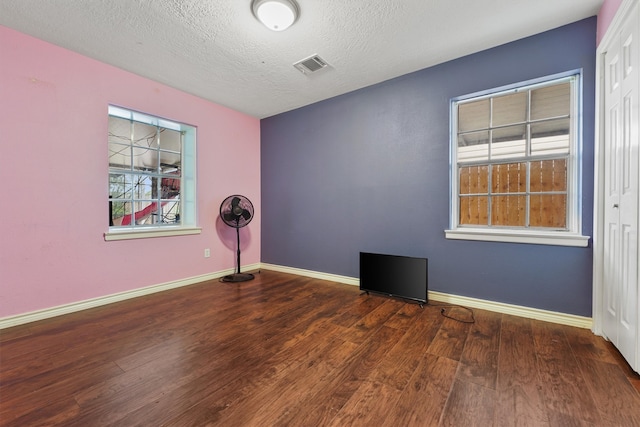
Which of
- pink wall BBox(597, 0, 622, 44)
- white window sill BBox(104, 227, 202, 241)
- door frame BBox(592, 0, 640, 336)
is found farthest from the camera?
white window sill BBox(104, 227, 202, 241)

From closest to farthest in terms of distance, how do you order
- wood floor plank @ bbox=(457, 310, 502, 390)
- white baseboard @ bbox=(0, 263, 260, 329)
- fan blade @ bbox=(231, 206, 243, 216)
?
wood floor plank @ bbox=(457, 310, 502, 390) < white baseboard @ bbox=(0, 263, 260, 329) < fan blade @ bbox=(231, 206, 243, 216)

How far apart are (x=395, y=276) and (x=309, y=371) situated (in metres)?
1.54

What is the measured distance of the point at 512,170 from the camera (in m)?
2.42

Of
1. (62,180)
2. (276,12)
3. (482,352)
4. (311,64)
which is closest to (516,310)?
(482,352)

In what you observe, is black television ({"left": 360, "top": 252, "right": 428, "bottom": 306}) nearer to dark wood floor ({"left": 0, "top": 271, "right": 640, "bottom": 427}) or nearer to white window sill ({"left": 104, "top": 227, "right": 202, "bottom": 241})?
dark wood floor ({"left": 0, "top": 271, "right": 640, "bottom": 427})

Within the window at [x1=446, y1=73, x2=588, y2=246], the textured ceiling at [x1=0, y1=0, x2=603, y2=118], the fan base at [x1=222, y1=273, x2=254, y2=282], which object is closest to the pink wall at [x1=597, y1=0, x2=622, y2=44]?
the textured ceiling at [x1=0, y1=0, x2=603, y2=118]

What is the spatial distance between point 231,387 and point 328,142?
9.50 feet

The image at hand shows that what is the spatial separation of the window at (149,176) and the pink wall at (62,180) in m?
0.19

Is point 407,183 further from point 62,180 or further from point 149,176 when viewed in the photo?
point 62,180

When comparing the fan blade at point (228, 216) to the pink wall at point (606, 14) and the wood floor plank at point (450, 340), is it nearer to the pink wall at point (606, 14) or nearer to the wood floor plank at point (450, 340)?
the wood floor plank at point (450, 340)

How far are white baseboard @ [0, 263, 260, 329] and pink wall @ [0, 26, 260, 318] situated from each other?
4cm

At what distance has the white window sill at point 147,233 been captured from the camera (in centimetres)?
268

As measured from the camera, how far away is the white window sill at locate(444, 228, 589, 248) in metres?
2.06

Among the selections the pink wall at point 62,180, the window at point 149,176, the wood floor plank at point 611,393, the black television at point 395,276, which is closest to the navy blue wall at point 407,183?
the black television at point 395,276
